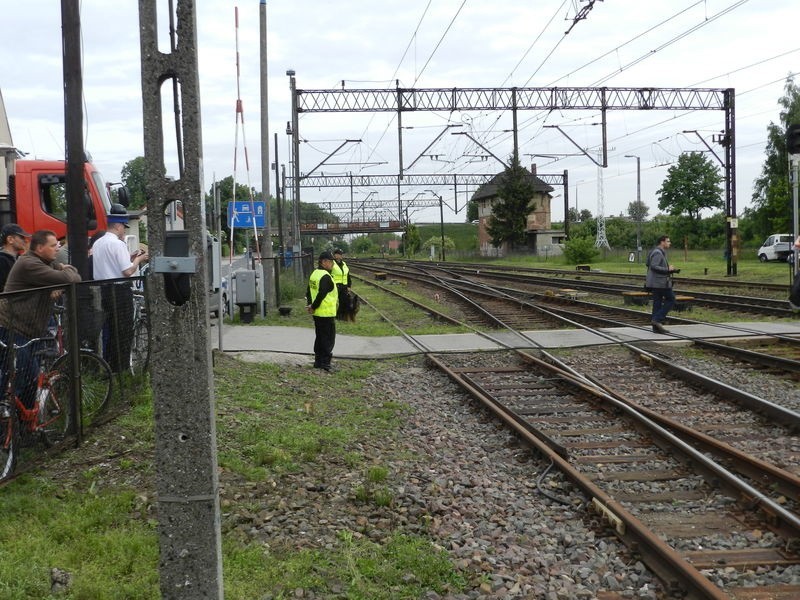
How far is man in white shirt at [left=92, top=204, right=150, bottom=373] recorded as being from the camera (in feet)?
26.8

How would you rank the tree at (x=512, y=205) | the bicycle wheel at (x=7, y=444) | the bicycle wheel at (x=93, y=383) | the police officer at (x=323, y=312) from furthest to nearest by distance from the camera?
the tree at (x=512, y=205), the police officer at (x=323, y=312), the bicycle wheel at (x=93, y=383), the bicycle wheel at (x=7, y=444)

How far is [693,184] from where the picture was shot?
101 metres

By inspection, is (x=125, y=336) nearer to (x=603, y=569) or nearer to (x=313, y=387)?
(x=313, y=387)

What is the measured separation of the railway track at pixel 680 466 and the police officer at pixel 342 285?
20.8ft

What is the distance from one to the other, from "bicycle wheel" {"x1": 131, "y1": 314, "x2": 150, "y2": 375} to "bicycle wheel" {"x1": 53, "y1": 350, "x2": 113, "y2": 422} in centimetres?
116

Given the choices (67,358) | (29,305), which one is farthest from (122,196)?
(29,305)

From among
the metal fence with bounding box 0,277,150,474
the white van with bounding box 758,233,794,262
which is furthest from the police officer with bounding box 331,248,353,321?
the white van with bounding box 758,233,794,262

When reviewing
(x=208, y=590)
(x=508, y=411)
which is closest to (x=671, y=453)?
(x=508, y=411)

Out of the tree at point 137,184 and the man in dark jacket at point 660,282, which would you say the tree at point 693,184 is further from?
the man in dark jacket at point 660,282

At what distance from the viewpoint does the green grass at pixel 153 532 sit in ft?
15.0

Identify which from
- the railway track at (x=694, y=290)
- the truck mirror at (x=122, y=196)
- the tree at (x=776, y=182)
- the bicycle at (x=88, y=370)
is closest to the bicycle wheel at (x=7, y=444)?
the bicycle at (x=88, y=370)

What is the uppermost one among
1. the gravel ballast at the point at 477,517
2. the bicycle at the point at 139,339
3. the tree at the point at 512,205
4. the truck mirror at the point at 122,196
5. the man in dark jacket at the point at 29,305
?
the tree at the point at 512,205

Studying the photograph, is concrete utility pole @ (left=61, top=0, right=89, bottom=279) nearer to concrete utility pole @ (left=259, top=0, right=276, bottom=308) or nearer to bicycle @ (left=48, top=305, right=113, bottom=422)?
bicycle @ (left=48, top=305, right=113, bottom=422)

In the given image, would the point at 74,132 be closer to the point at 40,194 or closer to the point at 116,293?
the point at 116,293
